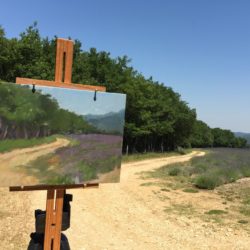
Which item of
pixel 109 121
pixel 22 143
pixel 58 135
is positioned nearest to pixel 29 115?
pixel 22 143

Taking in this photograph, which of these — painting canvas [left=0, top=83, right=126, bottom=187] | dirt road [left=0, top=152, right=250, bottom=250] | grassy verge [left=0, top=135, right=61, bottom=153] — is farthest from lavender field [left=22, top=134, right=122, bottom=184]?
dirt road [left=0, top=152, right=250, bottom=250]

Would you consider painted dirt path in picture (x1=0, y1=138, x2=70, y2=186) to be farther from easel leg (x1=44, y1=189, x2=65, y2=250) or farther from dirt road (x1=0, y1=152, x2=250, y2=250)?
dirt road (x1=0, y1=152, x2=250, y2=250)

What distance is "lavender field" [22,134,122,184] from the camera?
5574 mm

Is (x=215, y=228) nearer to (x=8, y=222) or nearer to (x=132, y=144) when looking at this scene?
(x=8, y=222)

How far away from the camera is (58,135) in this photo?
220 inches

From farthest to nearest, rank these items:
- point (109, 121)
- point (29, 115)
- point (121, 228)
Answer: point (121, 228) < point (109, 121) < point (29, 115)

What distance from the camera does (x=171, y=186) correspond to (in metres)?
19.5

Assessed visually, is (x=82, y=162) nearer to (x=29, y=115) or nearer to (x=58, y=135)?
(x=58, y=135)

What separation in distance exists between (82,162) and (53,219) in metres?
0.86

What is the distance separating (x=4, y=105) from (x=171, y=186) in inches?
595

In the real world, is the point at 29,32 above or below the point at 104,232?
above

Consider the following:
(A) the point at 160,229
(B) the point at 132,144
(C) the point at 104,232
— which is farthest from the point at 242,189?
(B) the point at 132,144

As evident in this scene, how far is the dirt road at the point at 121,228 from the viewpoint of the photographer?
29.8 ft

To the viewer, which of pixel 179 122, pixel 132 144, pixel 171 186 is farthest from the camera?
pixel 179 122
